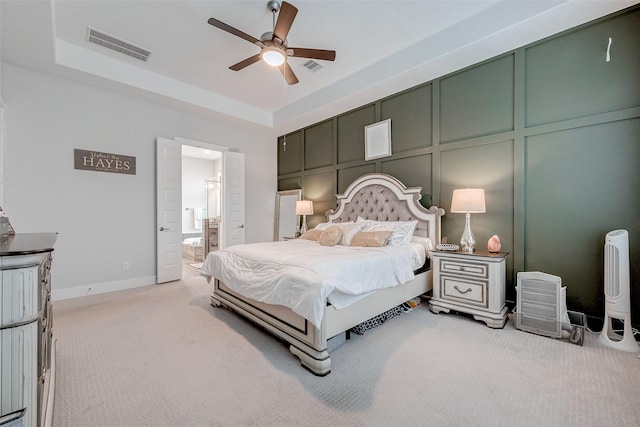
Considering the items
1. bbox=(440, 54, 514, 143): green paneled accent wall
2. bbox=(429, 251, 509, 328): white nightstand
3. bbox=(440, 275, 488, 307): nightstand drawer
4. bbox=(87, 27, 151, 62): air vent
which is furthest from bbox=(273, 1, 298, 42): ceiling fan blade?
bbox=(440, 275, 488, 307): nightstand drawer

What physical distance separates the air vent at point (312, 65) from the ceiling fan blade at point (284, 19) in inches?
47.6

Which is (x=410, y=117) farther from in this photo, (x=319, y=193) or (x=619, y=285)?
(x=619, y=285)

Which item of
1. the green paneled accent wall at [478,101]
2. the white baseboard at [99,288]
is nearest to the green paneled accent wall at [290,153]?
the green paneled accent wall at [478,101]

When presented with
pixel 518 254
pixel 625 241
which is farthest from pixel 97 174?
pixel 625 241

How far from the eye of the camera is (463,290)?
301 centimetres

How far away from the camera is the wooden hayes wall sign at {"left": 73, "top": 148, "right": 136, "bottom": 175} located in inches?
153

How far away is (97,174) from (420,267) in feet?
15.6

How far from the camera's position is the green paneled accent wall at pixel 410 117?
12.9ft

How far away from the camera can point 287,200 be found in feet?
20.2

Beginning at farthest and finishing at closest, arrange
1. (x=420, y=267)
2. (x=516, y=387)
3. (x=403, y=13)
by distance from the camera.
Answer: (x=420, y=267) → (x=403, y=13) → (x=516, y=387)

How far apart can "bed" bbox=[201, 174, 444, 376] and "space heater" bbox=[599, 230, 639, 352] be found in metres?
1.58

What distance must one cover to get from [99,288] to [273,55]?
4.06 metres

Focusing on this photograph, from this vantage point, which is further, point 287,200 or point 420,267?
point 287,200

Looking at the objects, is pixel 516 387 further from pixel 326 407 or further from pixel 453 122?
pixel 453 122
